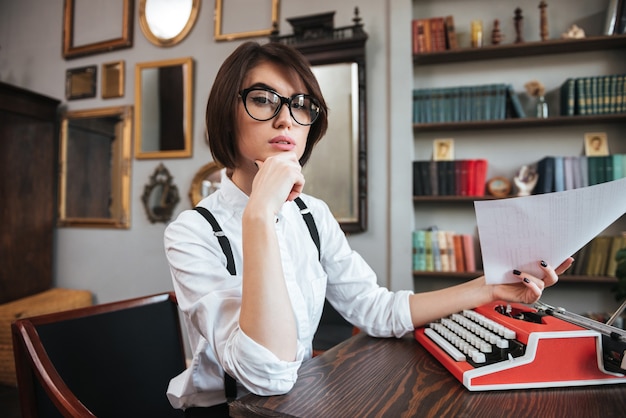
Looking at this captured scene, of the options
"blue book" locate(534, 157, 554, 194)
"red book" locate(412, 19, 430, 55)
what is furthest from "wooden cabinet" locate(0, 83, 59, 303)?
"blue book" locate(534, 157, 554, 194)

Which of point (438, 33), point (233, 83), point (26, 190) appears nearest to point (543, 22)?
point (438, 33)

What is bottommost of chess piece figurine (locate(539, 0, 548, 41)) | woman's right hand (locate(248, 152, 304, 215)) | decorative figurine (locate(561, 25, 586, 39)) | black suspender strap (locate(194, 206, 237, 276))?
black suspender strap (locate(194, 206, 237, 276))

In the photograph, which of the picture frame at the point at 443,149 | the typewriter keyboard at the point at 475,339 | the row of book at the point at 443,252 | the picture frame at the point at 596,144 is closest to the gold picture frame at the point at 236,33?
the picture frame at the point at 443,149

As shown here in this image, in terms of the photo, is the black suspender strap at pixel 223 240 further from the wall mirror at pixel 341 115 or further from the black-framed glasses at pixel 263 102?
the wall mirror at pixel 341 115

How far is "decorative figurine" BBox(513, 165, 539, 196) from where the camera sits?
2674mm

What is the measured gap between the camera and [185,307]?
0.90 metres

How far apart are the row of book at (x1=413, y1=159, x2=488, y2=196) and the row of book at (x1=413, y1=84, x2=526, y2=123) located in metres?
0.29

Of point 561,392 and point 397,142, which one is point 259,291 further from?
point 397,142

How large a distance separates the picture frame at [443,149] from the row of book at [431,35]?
61cm

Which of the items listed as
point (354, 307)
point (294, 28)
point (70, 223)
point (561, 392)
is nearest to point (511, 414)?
point (561, 392)

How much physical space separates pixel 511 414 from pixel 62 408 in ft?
2.73

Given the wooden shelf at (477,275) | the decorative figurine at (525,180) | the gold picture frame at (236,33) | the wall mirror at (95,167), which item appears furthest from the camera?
the wall mirror at (95,167)

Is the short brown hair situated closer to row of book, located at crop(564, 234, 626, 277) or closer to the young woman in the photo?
the young woman

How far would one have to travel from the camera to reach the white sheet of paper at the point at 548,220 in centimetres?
75
